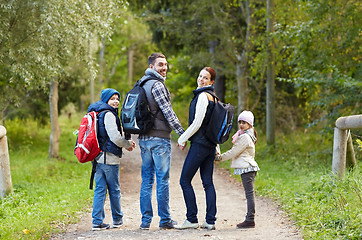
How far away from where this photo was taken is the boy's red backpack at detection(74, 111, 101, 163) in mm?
6461

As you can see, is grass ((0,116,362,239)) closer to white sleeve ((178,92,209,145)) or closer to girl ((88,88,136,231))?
girl ((88,88,136,231))

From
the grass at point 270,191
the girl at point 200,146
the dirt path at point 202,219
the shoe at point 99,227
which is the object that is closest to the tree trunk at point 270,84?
the grass at point 270,191

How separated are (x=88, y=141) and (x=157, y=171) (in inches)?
39.0

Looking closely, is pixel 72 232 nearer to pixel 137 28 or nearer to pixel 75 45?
pixel 75 45

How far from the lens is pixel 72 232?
6.65 meters

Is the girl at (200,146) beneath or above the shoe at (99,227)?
above

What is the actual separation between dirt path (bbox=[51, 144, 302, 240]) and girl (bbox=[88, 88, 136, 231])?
411 mm

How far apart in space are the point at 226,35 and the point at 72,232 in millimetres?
12345

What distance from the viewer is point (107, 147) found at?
6586mm

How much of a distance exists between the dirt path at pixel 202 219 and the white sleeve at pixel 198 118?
3.98 feet

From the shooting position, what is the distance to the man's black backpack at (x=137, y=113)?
632 cm

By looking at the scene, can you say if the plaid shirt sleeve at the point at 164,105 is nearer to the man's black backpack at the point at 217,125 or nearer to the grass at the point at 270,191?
the man's black backpack at the point at 217,125

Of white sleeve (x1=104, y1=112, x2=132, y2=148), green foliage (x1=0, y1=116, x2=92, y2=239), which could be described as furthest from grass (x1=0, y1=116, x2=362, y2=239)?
white sleeve (x1=104, y1=112, x2=132, y2=148)

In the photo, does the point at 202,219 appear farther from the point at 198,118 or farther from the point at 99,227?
the point at 198,118
